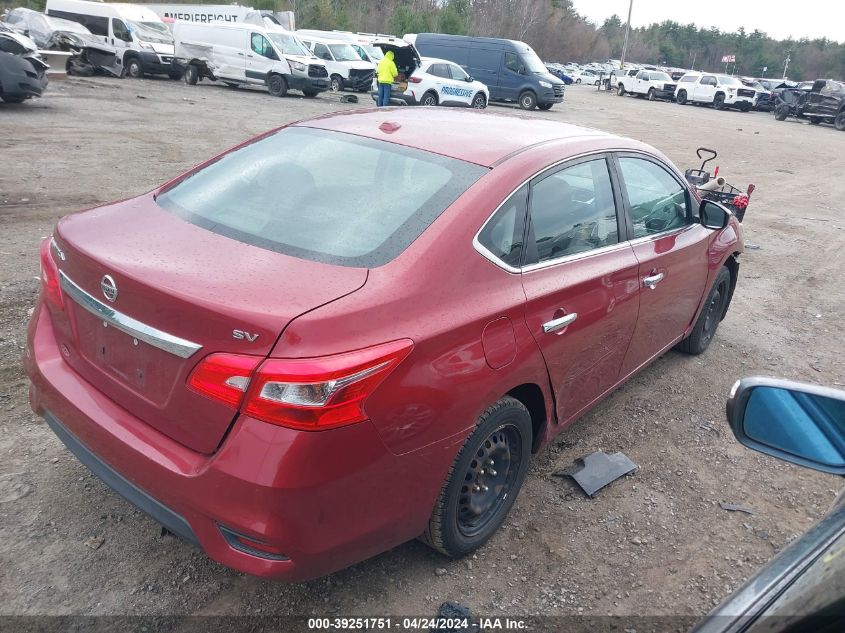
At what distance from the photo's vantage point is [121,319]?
227 centimetres

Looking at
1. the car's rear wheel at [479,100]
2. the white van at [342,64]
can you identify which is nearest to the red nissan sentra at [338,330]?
the car's rear wheel at [479,100]

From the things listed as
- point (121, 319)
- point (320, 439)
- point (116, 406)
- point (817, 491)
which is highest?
point (121, 319)

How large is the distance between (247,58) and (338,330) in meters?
23.2

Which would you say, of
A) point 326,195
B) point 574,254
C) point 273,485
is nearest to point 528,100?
point 574,254

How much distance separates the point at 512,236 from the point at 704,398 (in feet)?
8.23

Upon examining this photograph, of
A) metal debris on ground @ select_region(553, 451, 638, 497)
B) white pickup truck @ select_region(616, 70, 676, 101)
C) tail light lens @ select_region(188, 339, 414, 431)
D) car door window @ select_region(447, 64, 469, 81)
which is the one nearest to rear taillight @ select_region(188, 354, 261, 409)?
tail light lens @ select_region(188, 339, 414, 431)

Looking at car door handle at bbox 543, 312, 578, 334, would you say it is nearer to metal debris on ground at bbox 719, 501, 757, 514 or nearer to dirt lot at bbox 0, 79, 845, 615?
dirt lot at bbox 0, 79, 845, 615

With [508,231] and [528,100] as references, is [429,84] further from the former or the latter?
[508,231]

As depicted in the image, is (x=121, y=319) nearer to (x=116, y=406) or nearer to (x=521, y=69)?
(x=116, y=406)

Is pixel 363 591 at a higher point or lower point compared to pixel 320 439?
lower

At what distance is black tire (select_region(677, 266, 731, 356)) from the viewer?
496 centimetres

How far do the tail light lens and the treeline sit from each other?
51.2 meters

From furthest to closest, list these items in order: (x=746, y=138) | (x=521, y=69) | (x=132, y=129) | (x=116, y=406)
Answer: (x=521, y=69) → (x=746, y=138) → (x=132, y=129) → (x=116, y=406)

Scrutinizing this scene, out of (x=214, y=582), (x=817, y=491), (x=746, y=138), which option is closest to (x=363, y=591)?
(x=214, y=582)
